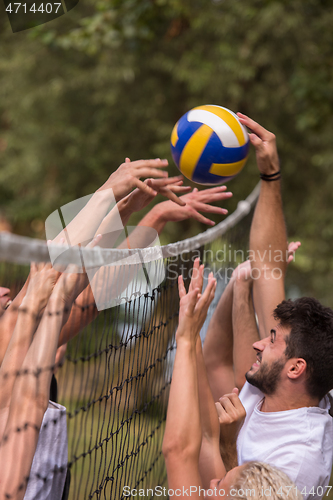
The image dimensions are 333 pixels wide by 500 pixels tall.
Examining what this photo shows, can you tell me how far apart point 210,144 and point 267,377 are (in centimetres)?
128

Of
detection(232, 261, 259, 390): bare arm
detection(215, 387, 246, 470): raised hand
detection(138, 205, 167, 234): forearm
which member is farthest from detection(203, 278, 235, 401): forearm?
detection(215, 387, 246, 470): raised hand

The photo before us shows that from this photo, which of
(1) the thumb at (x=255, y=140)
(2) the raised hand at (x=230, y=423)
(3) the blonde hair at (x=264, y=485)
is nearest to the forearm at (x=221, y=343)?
(2) the raised hand at (x=230, y=423)

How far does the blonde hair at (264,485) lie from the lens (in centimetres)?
158

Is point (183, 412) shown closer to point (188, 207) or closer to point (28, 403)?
point (28, 403)

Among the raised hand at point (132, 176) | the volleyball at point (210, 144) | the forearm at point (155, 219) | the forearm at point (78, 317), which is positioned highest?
the volleyball at point (210, 144)

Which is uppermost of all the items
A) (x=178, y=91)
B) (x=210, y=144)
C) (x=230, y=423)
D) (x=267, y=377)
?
(x=178, y=91)

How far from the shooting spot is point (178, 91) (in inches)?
351

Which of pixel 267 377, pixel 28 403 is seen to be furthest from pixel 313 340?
pixel 28 403

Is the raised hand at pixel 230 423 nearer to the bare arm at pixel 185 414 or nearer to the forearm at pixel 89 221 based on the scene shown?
the bare arm at pixel 185 414

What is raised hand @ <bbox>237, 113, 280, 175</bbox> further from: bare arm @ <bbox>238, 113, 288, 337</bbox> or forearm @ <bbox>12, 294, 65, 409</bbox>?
forearm @ <bbox>12, 294, 65, 409</bbox>

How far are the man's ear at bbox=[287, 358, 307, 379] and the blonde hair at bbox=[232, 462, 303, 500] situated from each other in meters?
0.40

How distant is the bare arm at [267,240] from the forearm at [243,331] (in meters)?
0.08

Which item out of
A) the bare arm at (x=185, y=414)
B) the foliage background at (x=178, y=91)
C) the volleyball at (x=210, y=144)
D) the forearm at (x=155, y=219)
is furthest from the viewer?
the foliage background at (x=178, y=91)

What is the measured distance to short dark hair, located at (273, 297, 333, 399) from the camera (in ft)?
6.48
